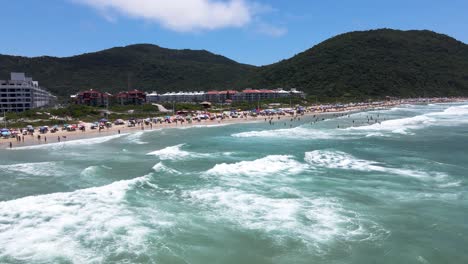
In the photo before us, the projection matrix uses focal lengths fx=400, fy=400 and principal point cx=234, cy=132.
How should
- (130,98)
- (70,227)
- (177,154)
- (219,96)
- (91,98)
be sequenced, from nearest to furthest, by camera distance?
(70,227)
(177,154)
(91,98)
(130,98)
(219,96)

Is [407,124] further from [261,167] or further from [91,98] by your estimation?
[91,98]

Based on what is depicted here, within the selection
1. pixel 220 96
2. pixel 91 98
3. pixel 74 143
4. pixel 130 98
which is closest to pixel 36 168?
pixel 74 143

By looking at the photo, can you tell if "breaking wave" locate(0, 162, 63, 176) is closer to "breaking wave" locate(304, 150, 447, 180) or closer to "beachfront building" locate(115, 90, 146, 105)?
"breaking wave" locate(304, 150, 447, 180)

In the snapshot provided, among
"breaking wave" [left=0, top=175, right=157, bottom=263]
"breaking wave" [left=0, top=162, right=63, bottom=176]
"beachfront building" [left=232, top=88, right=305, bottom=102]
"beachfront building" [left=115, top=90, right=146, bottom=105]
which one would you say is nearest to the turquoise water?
"breaking wave" [left=0, top=175, right=157, bottom=263]

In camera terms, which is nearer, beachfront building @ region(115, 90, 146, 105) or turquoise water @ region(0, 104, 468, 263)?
turquoise water @ region(0, 104, 468, 263)

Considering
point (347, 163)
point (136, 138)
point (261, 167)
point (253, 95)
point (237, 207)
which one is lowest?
point (237, 207)

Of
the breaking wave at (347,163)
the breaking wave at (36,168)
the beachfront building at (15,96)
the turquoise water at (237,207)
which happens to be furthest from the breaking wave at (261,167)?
the beachfront building at (15,96)

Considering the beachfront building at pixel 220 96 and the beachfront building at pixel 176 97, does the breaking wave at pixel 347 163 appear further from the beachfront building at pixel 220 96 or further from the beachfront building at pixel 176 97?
the beachfront building at pixel 176 97

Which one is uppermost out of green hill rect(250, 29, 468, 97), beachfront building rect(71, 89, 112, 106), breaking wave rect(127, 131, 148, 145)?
green hill rect(250, 29, 468, 97)
